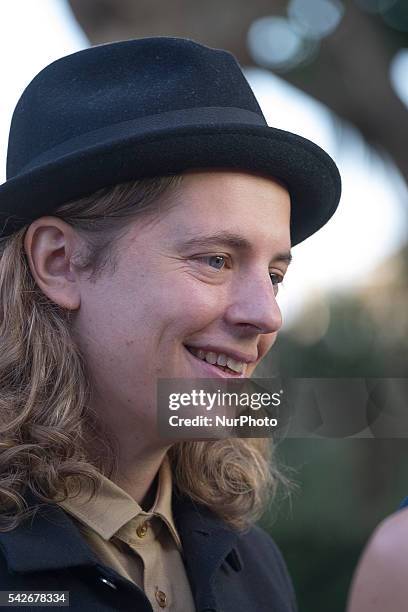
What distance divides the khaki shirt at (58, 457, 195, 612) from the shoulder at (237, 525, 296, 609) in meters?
0.34

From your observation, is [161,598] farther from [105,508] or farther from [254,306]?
[254,306]

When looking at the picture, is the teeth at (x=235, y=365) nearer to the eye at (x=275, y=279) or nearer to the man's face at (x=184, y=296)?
the man's face at (x=184, y=296)

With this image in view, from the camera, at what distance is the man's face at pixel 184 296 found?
2043mm

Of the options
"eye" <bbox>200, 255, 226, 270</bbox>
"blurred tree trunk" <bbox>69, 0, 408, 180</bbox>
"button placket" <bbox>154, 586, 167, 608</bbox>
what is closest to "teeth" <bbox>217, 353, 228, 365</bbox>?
"eye" <bbox>200, 255, 226, 270</bbox>

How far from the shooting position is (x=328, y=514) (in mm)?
4988

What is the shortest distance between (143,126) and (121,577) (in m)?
0.97

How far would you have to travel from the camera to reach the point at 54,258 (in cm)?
217

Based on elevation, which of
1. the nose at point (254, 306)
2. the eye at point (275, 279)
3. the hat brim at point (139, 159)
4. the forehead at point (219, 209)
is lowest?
the nose at point (254, 306)

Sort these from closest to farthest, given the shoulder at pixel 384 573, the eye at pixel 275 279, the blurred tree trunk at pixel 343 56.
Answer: the shoulder at pixel 384 573 < the eye at pixel 275 279 < the blurred tree trunk at pixel 343 56

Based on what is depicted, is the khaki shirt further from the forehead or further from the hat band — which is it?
the hat band

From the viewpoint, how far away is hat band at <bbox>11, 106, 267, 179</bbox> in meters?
2.03

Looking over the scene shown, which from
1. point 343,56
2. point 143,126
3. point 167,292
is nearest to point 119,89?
point 143,126

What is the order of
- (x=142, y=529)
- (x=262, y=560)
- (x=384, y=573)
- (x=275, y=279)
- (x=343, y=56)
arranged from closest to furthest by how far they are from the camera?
1. (x=384, y=573)
2. (x=142, y=529)
3. (x=275, y=279)
4. (x=262, y=560)
5. (x=343, y=56)

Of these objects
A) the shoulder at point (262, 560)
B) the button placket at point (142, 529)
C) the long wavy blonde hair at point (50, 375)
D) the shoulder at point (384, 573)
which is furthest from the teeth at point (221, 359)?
the shoulder at point (384, 573)
